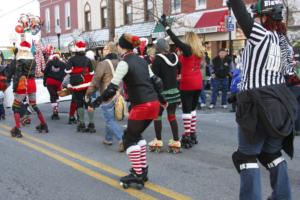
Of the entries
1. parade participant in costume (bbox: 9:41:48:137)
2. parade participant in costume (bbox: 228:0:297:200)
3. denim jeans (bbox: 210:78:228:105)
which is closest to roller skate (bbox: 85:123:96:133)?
parade participant in costume (bbox: 9:41:48:137)

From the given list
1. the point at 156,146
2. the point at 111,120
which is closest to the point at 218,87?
the point at 111,120

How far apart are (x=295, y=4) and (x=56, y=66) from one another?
38.9 ft

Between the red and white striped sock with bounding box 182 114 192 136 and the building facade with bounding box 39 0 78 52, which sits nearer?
the red and white striped sock with bounding box 182 114 192 136

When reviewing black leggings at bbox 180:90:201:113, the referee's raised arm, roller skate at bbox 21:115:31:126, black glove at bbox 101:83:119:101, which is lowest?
roller skate at bbox 21:115:31:126

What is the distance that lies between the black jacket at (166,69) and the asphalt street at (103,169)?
1.15 meters

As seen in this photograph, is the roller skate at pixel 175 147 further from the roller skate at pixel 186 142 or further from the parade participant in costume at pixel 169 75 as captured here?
the roller skate at pixel 186 142

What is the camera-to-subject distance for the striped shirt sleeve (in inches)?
142

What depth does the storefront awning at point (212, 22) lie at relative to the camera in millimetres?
22414

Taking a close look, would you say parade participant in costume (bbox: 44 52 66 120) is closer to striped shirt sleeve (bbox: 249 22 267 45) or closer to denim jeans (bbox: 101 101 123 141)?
denim jeans (bbox: 101 101 123 141)

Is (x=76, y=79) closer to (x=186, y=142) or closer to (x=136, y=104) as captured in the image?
(x=186, y=142)

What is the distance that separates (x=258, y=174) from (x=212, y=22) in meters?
19.9

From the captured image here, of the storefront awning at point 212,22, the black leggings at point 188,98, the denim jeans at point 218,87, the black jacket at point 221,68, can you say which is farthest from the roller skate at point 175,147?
the storefront awning at point 212,22

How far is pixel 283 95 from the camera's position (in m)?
3.73

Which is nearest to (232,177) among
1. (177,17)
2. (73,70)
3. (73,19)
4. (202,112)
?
(73,70)
